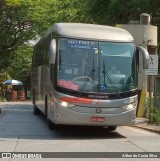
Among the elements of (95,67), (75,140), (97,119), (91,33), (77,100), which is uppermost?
(91,33)

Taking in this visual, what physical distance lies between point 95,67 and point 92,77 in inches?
13.7

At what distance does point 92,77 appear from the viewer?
14055mm

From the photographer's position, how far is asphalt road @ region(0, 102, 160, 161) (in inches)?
467

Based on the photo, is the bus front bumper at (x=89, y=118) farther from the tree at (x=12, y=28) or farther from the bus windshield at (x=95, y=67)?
the tree at (x=12, y=28)

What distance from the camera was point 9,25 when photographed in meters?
47.2

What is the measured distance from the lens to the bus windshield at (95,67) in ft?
45.9

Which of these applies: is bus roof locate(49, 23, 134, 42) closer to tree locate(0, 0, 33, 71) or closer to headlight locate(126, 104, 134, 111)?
headlight locate(126, 104, 134, 111)

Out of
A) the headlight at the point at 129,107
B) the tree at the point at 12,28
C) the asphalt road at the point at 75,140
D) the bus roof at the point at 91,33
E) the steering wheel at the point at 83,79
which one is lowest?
the asphalt road at the point at 75,140

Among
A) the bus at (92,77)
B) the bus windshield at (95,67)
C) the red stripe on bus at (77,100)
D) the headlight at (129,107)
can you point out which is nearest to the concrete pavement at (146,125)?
the headlight at (129,107)

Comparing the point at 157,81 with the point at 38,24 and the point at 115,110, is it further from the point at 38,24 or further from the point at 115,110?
the point at 38,24

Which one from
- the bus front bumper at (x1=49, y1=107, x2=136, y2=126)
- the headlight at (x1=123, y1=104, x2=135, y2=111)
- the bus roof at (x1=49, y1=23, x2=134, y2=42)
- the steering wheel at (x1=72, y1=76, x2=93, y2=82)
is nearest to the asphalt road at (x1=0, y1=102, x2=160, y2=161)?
the bus front bumper at (x1=49, y1=107, x2=136, y2=126)

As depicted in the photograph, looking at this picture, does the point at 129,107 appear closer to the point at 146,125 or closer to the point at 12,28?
the point at 146,125

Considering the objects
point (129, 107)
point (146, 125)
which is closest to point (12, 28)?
point (146, 125)

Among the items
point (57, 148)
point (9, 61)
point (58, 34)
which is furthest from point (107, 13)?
point (9, 61)
